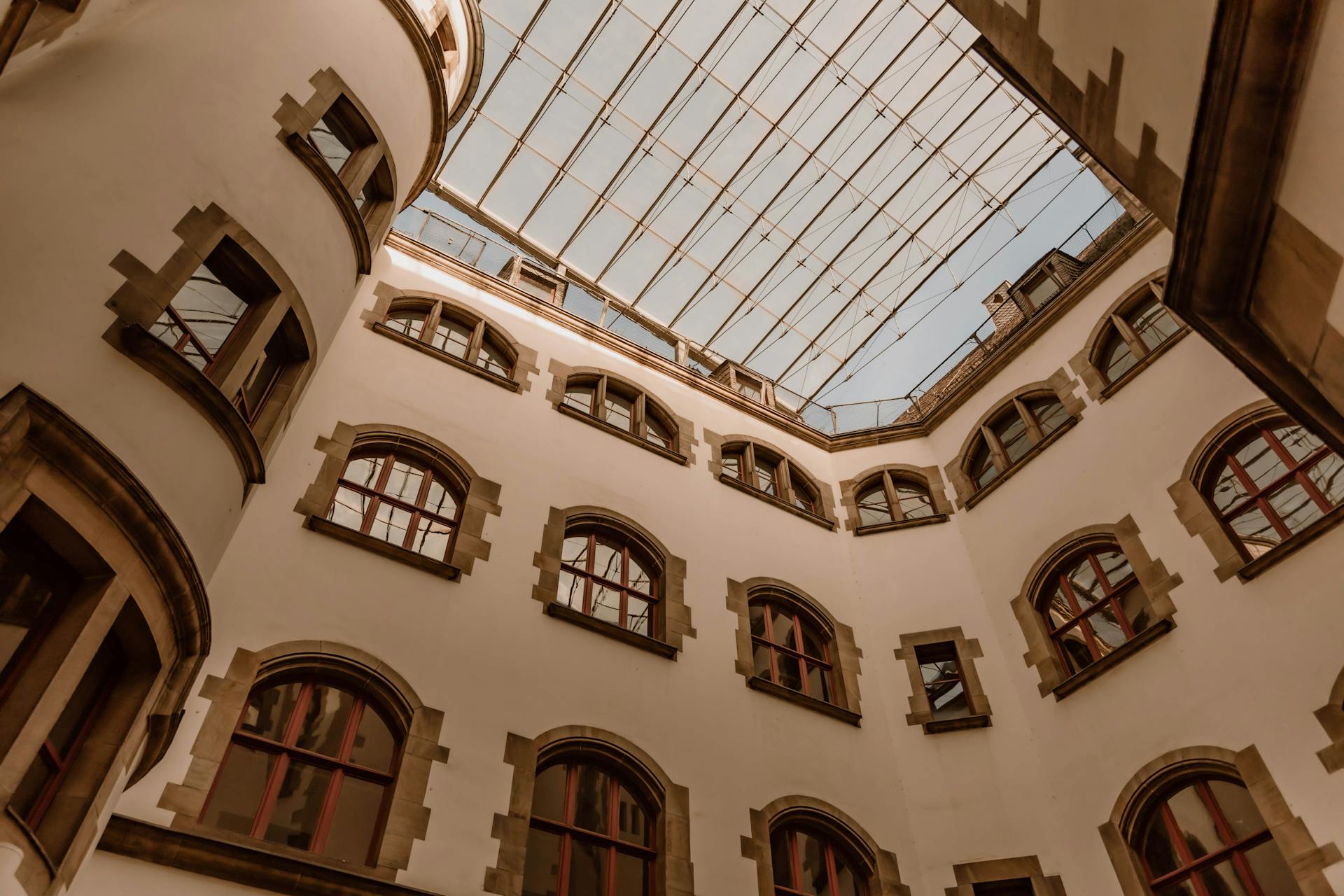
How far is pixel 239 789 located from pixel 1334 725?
35.5 ft

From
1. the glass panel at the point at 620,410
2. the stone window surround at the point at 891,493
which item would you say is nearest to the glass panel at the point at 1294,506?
the stone window surround at the point at 891,493

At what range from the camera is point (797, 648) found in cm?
1520

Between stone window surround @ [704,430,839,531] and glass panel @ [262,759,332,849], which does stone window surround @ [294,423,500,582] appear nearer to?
glass panel @ [262,759,332,849]

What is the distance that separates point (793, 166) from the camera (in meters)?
25.9

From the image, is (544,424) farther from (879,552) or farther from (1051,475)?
(1051,475)

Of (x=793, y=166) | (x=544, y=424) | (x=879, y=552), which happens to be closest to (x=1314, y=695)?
(x=879, y=552)

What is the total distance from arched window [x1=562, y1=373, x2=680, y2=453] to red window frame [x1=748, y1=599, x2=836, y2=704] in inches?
130

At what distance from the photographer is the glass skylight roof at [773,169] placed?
2389 centimetres

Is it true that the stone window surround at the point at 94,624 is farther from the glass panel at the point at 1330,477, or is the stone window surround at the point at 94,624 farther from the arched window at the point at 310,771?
the glass panel at the point at 1330,477

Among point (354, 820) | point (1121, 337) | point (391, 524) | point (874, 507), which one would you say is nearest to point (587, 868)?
point (354, 820)

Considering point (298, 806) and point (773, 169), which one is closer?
point (298, 806)

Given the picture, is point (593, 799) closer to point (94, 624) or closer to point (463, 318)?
point (94, 624)

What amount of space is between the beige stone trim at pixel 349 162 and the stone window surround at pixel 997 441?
1063 cm

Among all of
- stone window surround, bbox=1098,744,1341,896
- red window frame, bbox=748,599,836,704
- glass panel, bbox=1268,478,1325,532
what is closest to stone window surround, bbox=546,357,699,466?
red window frame, bbox=748,599,836,704
